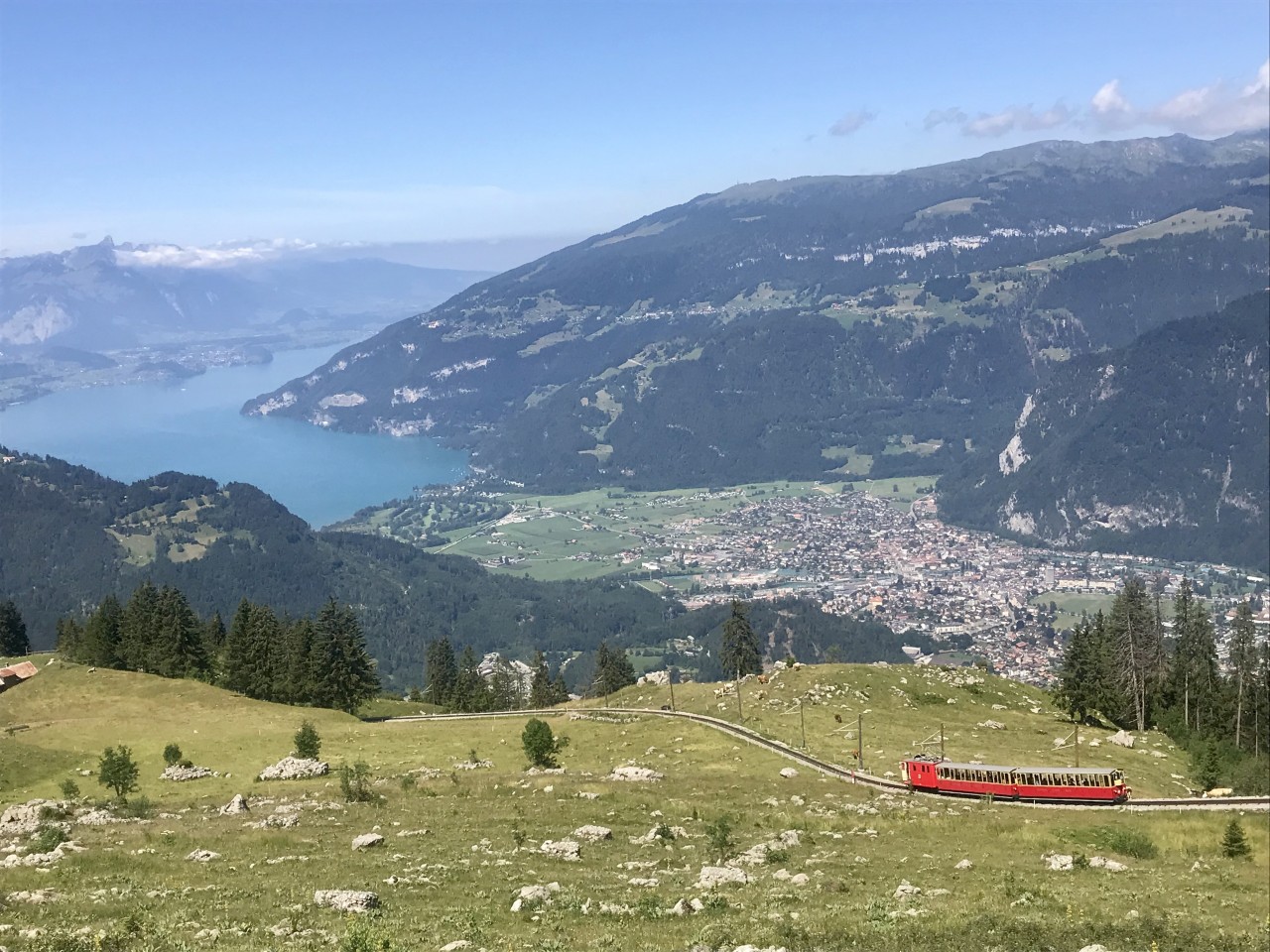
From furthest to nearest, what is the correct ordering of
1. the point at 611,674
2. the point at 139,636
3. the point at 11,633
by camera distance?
the point at 11,633 → the point at 611,674 → the point at 139,636

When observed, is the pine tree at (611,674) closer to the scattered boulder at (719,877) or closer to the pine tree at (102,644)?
the pine tree at (102,644)

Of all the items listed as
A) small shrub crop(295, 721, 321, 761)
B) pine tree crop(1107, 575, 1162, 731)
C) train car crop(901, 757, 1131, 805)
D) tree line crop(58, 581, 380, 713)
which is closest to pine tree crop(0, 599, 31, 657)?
tree line crop(58, 581, 380, 713)

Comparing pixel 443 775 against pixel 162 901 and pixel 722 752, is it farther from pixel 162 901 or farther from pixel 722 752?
pixel 162 901

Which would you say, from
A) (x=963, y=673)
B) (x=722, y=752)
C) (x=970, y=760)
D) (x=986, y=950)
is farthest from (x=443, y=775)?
(x=963, y=673)

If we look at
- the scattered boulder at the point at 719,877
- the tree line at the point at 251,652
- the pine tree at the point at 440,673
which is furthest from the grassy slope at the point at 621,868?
the pine tree at the point at 440,673

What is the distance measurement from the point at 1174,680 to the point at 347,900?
312 feet

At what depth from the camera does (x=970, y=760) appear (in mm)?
70812

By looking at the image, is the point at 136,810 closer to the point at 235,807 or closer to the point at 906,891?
the point at 235,807

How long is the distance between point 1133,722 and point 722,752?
162ft

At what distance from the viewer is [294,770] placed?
2598 inches

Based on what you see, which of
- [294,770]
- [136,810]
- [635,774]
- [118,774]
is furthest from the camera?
[294,770]

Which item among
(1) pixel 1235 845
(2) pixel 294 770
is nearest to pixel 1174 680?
(1) pixel 1235 845

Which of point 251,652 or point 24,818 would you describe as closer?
point 24,818

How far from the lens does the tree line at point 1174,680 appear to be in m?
94.8
